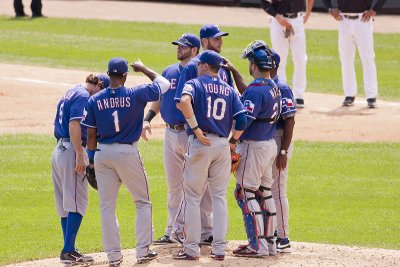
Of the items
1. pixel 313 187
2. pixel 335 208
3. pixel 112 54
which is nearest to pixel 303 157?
pixel 313 187

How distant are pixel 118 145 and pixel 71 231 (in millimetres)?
1086

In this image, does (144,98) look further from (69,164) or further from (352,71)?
(352,71)

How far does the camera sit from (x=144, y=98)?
9695 mm

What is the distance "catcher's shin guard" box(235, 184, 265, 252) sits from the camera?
10023 millimetres

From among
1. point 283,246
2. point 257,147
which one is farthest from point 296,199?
point 257,147

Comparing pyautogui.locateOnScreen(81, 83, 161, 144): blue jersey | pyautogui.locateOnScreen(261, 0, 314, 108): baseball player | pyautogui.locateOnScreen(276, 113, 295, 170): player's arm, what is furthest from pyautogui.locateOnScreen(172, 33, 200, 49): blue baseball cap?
pyautogui.locateOnScreen(261, 0, 314, 108): baseball player

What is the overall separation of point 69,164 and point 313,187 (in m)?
4.66

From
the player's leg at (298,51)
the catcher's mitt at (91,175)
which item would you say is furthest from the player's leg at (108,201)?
the player's leg at (298,51)

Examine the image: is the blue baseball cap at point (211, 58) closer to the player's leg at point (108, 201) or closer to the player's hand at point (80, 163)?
the player's leg at point (108, 201)

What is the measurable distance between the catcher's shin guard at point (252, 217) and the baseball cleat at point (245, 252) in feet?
0.14

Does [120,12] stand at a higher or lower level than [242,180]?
higher

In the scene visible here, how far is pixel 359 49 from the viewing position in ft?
Answer: 61.1

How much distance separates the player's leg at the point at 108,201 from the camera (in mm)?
9797

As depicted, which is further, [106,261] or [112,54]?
[112,54]
